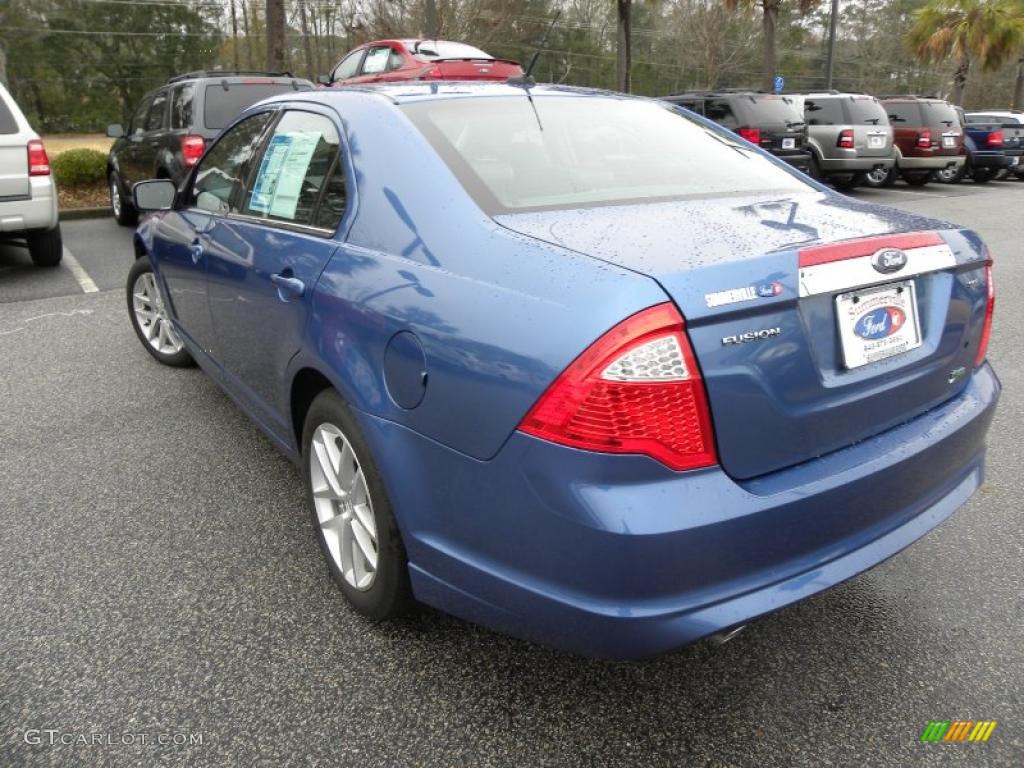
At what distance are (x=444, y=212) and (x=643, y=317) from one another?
73 cm

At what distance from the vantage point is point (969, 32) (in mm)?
29688

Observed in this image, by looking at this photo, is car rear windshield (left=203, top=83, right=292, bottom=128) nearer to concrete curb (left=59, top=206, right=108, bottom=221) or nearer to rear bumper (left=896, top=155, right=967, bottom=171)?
concrete curb (left=59, top=206, right=108, bottom=221)

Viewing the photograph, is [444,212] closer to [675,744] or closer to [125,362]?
[675,744]

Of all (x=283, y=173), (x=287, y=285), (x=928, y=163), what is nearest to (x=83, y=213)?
(x=283, y=173)

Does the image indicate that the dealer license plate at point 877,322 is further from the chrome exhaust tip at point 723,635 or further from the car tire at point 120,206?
the car tire at point 120,206

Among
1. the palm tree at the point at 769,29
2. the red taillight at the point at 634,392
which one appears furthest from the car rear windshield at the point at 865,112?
the red taillight at the point at 634,392

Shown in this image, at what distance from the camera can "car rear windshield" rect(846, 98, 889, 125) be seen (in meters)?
15.0

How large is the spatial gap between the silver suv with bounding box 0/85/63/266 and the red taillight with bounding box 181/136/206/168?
1.23 m

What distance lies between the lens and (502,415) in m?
1.76

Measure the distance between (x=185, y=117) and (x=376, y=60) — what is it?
445 cm

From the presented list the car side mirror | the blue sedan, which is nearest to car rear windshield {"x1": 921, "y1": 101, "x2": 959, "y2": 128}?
the blue sedan

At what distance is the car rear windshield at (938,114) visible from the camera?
1660cm

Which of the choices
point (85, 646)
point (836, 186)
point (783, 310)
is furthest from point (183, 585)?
point (836, 186)

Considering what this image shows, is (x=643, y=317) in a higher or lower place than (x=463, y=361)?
higher
